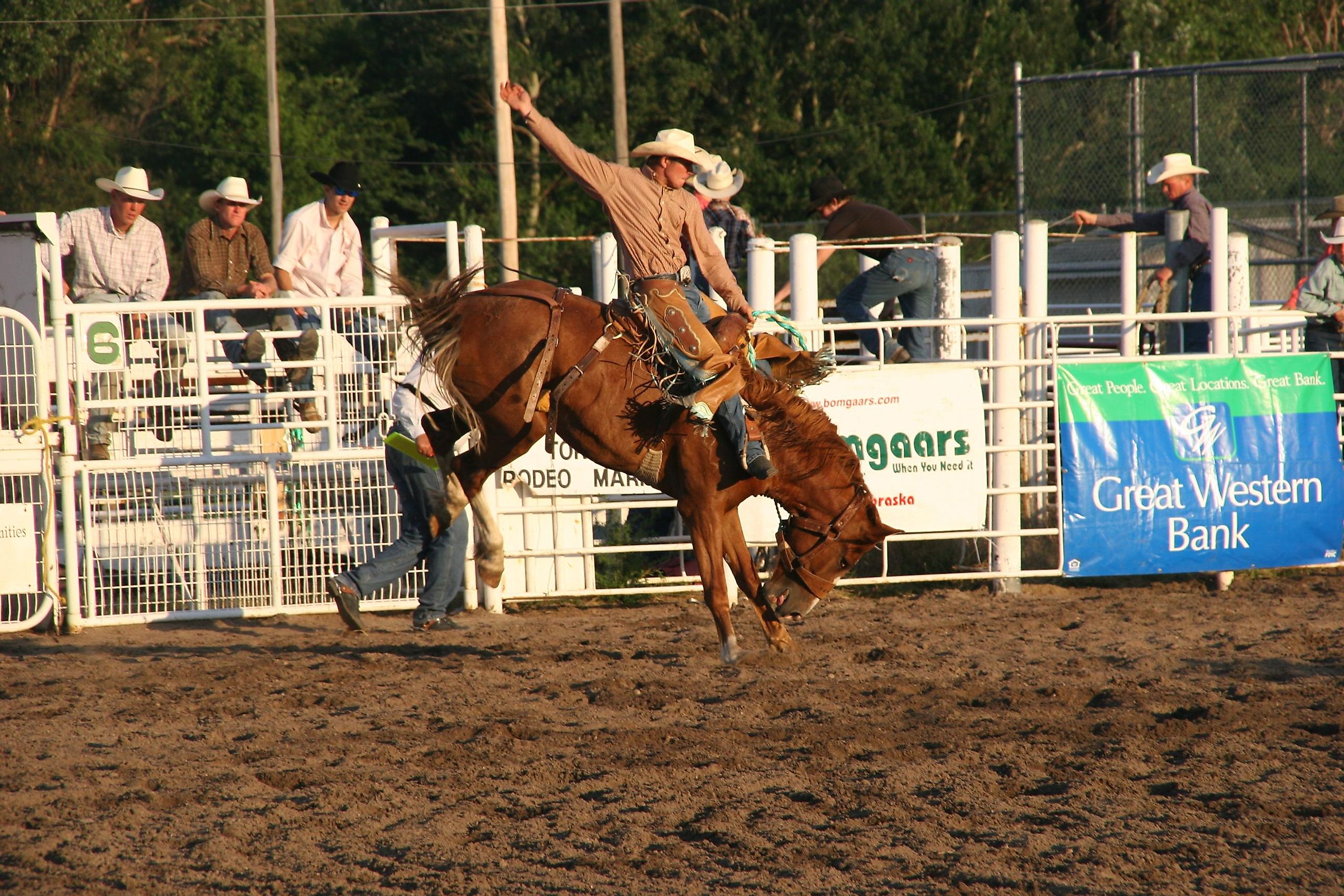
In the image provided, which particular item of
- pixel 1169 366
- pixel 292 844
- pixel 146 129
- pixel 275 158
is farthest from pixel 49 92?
pixel 292 844

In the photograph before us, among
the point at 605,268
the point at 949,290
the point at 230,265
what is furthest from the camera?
the point at 230,265

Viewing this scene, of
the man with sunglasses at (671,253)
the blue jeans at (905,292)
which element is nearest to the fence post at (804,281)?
the blue jeans at (905,292)

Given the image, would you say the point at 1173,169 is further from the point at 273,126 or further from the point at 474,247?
the point at 273,126

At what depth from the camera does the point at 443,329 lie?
21.1ft

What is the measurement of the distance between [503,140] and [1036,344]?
36.8 ft

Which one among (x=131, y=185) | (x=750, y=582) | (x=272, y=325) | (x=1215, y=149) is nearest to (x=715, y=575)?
(x=750, y=582)

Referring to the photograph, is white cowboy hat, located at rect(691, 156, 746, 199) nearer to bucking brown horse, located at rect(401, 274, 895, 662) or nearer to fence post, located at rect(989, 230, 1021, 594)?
fence post, located at rect(989, 230, 1021, 594)

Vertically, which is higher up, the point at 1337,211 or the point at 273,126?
the point at 273,126

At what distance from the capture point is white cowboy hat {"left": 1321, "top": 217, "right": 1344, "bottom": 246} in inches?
401

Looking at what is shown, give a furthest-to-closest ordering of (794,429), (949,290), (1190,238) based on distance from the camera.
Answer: (1190,238) → (949,290) → (794,429)

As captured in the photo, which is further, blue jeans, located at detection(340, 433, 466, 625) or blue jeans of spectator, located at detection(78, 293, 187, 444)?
blue jeans of spectator, located at detection(78, 293, 187, 444)

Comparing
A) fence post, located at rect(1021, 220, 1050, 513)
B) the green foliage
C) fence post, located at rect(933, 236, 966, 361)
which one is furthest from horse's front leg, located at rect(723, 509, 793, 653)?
the green foliage

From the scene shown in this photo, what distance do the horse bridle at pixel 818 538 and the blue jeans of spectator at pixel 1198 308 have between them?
15.1ft

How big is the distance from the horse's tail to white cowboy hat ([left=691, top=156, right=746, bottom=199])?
3.31m
